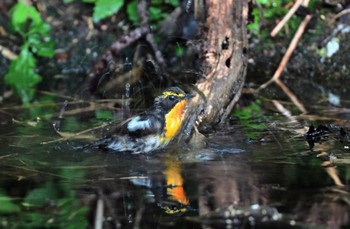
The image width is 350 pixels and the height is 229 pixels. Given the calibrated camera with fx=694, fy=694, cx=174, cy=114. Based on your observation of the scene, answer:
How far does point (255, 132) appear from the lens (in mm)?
5410

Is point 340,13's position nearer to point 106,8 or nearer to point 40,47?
point 106,8

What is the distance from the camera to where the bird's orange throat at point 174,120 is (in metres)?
5.10

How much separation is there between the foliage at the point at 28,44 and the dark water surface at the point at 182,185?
11.7 ft

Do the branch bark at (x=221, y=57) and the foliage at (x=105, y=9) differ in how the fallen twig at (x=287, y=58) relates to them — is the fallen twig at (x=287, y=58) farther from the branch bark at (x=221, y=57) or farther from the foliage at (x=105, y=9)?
the foliage at (x=105, y=9)

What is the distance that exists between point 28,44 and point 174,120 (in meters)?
4.55

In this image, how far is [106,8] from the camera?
29.3ft

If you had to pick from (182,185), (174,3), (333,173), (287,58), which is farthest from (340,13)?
(182,185)

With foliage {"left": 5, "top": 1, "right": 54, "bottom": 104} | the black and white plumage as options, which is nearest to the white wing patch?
the black and white plumage

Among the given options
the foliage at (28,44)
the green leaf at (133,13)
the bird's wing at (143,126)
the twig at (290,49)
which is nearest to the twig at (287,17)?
the twig at (290,49)

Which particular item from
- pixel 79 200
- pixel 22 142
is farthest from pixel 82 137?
pixel 79 200

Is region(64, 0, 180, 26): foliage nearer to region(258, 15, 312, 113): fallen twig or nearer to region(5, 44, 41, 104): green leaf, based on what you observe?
region(5, 44, 41, 104): green leaf

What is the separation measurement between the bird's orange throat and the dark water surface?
145mm

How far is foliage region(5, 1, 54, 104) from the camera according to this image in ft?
29.1

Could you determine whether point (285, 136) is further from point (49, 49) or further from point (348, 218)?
point (49, 49)
